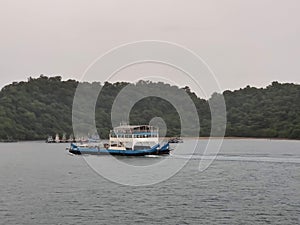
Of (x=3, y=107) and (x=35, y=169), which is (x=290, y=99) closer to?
(x=3, y=107)

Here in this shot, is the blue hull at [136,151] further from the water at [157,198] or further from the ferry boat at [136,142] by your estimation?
the water at [157,198]

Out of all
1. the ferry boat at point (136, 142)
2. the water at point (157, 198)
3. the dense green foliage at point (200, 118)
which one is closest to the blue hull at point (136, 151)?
the ferry boat at point (136, 142)

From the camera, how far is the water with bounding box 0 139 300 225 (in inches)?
1356

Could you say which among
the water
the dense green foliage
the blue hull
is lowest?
the water

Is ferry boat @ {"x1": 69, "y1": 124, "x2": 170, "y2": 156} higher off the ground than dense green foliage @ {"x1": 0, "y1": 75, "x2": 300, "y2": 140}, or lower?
lower

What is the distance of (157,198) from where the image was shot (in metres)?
42.1

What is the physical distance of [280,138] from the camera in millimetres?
169625

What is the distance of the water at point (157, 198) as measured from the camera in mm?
34438

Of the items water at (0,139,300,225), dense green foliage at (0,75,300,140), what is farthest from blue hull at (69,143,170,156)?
dense green foliage at (0,75,300,140)

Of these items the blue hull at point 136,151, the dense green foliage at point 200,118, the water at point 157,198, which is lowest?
the water at point 157,198

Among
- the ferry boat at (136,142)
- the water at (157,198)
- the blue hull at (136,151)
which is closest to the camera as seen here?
the water at (157,198)

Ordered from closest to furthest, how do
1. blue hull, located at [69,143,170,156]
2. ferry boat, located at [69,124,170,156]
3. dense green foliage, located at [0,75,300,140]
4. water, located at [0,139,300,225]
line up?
1. water, located at [0,139,300,225]
2. blue hull, located at [69,143,170,156]
3. ferry boat, located at [69,124,170,156]
4. dense green foliage, located at [0,75,300,140]

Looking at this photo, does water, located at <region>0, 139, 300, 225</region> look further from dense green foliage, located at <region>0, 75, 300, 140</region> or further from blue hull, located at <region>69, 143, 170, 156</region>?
dense green foliage, located at <region>0, 75, 300, 140</region>

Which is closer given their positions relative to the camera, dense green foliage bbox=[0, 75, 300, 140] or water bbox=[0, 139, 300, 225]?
water bbox=[0, 139, 300, 225]
